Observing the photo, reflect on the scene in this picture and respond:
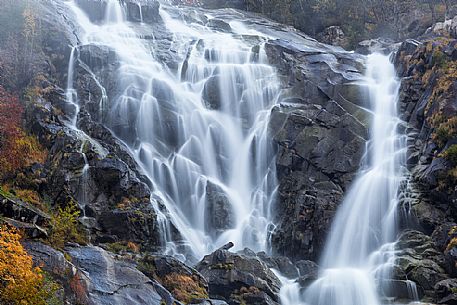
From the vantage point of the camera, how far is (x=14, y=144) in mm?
21078

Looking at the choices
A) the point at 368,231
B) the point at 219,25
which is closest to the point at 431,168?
the point at 368,231

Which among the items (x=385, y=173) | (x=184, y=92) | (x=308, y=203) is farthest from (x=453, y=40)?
(x=184, y=92)

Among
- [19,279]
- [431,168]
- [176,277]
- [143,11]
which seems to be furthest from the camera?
[143,11]

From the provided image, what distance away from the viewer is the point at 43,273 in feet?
38.7

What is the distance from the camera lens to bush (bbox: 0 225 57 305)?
405 inches

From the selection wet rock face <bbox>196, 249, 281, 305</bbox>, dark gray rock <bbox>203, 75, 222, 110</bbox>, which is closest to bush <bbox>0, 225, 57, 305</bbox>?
wet rock face <bbox>196, 249, 281, 305</bbox>

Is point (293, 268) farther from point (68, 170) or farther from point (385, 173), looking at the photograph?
point (68, 170)

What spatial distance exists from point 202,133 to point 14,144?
1008 centimetres

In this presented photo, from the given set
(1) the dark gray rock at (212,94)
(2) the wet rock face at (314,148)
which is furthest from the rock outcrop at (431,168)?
(1) the dark gray rock at (212,94)

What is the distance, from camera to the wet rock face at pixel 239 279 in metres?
16.5

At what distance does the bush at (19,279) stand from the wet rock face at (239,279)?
22.4 feet

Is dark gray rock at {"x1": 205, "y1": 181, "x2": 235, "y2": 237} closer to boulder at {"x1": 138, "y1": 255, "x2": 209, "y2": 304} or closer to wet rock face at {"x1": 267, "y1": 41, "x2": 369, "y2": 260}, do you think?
wet rock face at {"x1": 267, "y1": 41, "x2": 369, "y2": 260}

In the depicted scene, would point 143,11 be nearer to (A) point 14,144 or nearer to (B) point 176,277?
(A) point 14,144

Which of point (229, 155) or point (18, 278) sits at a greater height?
point (18, 278)
